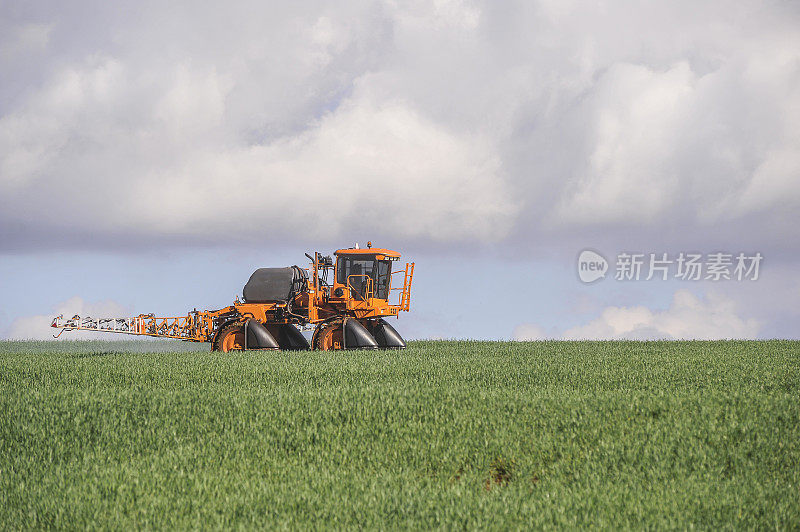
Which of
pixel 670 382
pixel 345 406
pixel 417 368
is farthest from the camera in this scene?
pixel 417 368

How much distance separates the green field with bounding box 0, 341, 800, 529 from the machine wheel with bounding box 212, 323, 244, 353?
1001cm

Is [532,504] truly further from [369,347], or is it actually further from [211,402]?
[369,347]

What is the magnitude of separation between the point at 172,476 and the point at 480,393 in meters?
5.48

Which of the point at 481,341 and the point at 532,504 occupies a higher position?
the point at 481,341

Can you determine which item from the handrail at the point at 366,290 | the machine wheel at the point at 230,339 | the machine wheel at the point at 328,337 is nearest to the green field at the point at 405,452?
the machine wheel at the point at 328,337

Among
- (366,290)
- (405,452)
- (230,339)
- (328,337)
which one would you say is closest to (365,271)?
(366,290)

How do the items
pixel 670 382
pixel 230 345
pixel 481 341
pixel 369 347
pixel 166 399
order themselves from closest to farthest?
pixel 166 399, pixel 670 382, pixel 369 347, pixel 230 345, pixel 481 341

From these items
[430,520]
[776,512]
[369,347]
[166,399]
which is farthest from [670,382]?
[369,347]

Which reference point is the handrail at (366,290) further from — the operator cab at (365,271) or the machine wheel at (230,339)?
the machine wheel at (230,339)

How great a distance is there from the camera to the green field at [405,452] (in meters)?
8.27

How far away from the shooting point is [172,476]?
9.44m

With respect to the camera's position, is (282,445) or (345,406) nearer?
(282,445)

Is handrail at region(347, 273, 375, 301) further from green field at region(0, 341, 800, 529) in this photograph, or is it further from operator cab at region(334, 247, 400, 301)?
green field at region(0, 341, 800, 529)

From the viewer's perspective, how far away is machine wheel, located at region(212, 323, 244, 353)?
2541 centimetres
